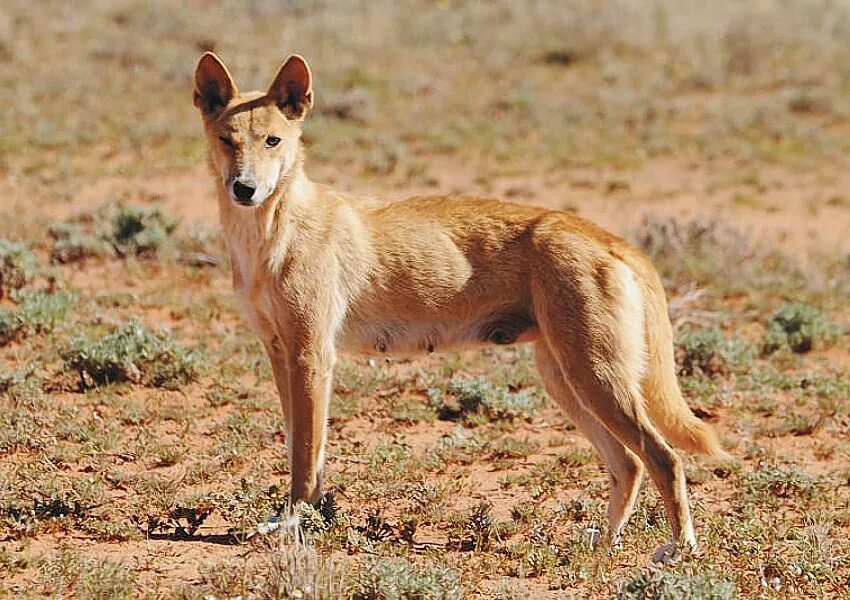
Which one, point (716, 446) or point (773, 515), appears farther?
point (773, 515)

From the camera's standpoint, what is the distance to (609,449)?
19.2 feet

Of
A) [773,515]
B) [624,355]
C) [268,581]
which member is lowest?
[773,515]

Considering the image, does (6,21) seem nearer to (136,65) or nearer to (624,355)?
(136,65)

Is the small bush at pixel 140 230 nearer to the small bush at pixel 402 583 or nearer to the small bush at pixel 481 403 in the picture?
the small bush at pixel 481 403

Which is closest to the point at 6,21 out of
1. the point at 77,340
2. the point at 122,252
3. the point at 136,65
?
the point at 136,65

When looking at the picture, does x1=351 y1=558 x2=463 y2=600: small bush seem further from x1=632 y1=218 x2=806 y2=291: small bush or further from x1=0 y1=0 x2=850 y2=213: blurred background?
x1=0 y1=0 x2=850 y2=213: blurred background

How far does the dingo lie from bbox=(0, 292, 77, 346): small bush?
10.7ft

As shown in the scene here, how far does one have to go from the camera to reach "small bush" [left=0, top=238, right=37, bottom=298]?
9.43 meters

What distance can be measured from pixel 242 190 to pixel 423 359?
3511 millimetres

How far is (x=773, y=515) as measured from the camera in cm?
621

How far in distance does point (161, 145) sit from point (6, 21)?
7.84 meters

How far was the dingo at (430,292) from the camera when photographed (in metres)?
5.46

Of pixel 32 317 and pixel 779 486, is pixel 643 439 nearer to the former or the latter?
pixel 779 486

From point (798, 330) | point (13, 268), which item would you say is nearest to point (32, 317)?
point (13, 268)
